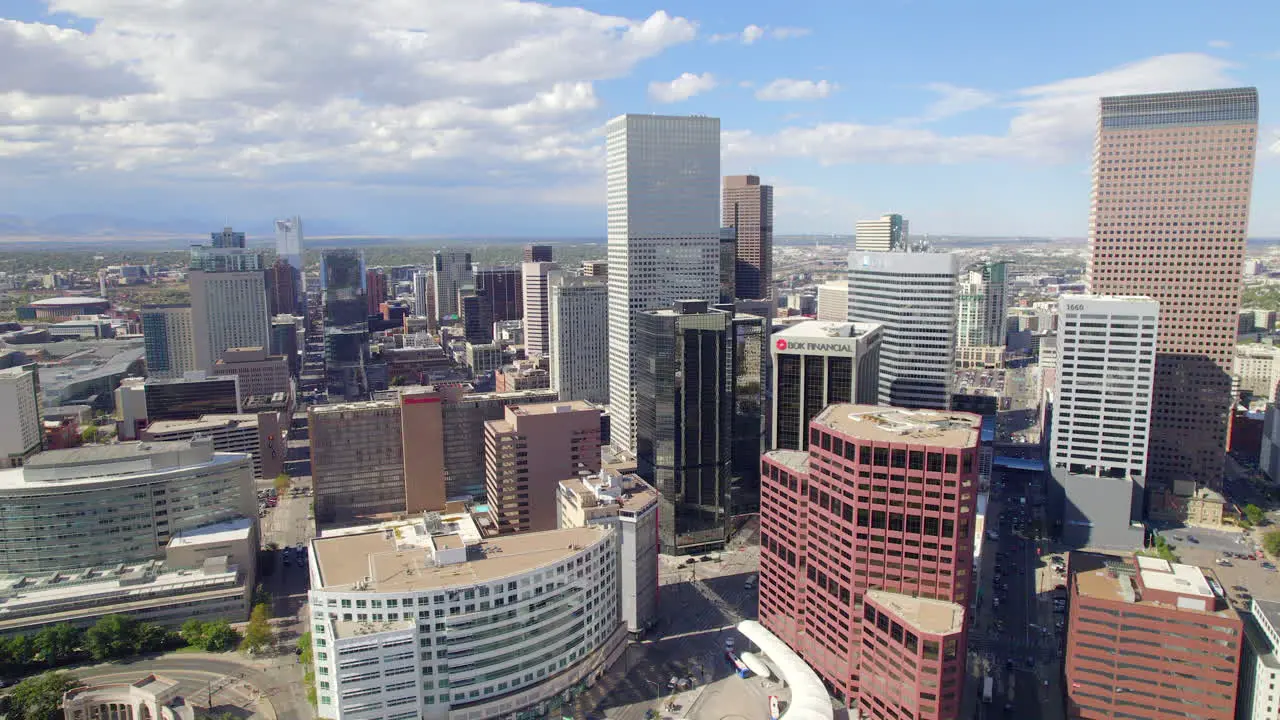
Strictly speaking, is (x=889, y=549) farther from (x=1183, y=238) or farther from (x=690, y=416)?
(x=1183, y=238)

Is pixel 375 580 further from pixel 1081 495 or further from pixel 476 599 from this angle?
pixel 1081 495

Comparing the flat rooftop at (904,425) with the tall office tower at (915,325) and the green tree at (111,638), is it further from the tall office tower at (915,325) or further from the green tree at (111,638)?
the green tree at (111,638)

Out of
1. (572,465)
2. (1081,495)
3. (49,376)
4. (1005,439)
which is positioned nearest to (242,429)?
(572,465)

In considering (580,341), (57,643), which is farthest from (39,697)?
(580,341)

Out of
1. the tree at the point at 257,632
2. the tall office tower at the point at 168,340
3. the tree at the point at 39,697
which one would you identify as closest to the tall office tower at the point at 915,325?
the tree at the point at 257,632

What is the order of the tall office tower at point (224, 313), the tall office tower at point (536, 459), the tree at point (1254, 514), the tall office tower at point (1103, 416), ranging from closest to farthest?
1. the tall office tower at point (1103, 416)
2. the tall office tower at point (536, 459)
3. the tree at point (1254, 514)
4. the tall office tower at point (224, 313)
